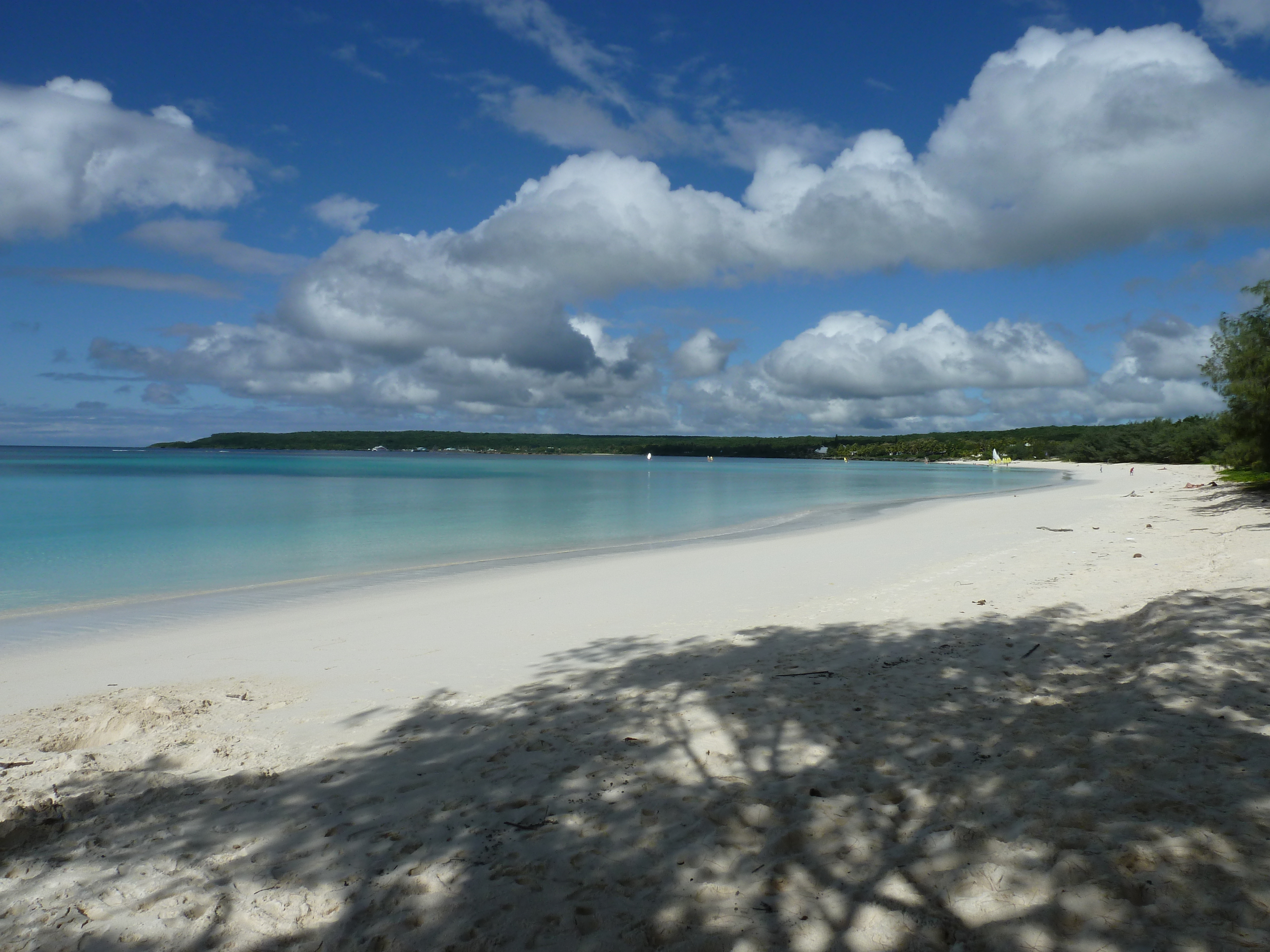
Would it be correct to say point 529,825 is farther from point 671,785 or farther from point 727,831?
point 727,831

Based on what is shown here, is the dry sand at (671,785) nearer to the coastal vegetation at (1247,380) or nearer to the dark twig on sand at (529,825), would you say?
the dark twig on sand at (529,825)

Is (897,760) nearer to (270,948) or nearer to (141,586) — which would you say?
(270,948)

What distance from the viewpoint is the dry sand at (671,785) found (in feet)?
10.2

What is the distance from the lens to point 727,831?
3.85 metres

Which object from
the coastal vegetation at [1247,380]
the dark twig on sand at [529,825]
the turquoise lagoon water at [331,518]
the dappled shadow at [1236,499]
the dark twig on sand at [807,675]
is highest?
the coastal vegetation at [1247,380]

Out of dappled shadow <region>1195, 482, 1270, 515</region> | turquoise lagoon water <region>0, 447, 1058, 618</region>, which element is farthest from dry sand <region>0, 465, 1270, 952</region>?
dappled shadow <region>1195, 482, 1270, 515</region>

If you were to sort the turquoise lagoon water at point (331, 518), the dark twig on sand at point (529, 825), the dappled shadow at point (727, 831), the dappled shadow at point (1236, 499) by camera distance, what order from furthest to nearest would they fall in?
the dappled shadow at point (1236, 499)
the turquoise lagoon water at point (331, 518)
the dark twig on sand at point (529, 825)
the dappled shadow at point (727, 831)

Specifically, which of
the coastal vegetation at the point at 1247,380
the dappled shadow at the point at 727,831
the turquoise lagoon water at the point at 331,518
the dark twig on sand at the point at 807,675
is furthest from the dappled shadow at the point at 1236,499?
the dappled shadow at the point at 727,831

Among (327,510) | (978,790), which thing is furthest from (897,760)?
(327,510)

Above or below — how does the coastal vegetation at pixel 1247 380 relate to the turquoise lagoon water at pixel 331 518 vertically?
above

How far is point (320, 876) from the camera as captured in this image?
3.62 m

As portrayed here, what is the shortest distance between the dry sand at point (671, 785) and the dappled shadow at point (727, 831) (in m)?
0.02

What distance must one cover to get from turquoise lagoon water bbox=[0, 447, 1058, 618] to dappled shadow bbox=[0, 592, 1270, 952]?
12105 millimetres

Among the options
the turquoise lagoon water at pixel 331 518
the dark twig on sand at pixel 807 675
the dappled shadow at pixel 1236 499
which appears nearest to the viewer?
the dark twig on sand at pixel 807 675
